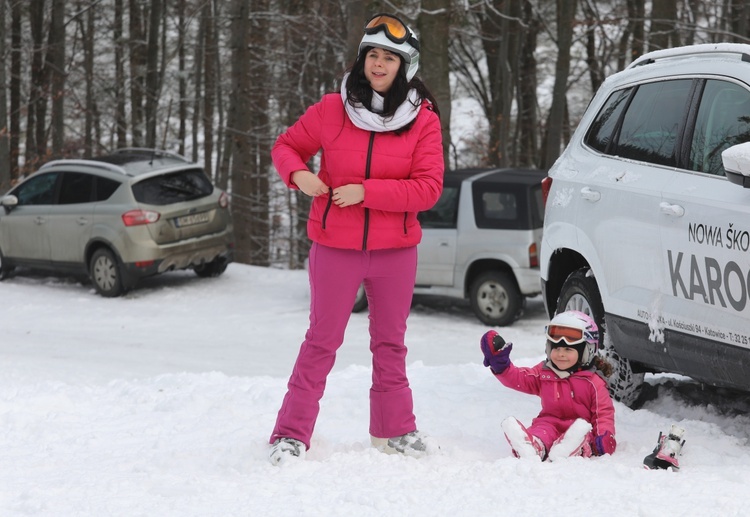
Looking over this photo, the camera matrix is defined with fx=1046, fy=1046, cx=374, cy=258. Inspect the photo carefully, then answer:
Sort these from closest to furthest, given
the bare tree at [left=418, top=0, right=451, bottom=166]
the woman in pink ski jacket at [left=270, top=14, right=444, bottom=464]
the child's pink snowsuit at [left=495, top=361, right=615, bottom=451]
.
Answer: the woman in pink ski jacket at [left=270, top=14, right=444, bottom=464] < the child's pink snowsuit at [left=495, top=361, right=615, bottom=451] < the bare tree at [left=418, top=0, right=451, bottom=166]

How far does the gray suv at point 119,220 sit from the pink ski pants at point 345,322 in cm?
847

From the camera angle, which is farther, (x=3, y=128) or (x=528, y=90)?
(x=528, y=90)

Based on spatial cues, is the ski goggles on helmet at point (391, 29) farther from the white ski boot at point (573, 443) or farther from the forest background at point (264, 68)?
the forest background at point (264, 68)

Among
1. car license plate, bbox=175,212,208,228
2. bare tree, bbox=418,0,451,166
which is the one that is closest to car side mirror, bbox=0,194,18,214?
car license plate, bbox=175,212,208,228

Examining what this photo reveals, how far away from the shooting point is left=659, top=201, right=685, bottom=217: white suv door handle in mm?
4867

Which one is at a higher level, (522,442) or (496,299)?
(522,442)

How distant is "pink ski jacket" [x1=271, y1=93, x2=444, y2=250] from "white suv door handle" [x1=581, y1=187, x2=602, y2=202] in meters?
1.38

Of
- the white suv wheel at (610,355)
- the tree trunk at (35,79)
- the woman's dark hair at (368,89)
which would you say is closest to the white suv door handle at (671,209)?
the white suv wheel at (610,355)

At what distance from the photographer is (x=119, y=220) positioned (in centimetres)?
1274

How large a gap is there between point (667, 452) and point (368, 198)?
1.65m

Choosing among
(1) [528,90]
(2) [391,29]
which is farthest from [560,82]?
(2) [391,29]

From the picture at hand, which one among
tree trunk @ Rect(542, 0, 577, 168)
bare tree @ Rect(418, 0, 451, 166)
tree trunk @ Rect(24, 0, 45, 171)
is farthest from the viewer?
tree trunk @ Rect(24, 0, 45, 171)

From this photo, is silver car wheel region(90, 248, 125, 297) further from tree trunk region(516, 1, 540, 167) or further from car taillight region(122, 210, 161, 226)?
tree trunk region(516, 1, 540, 167)

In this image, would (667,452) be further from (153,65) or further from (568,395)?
(153,65)
